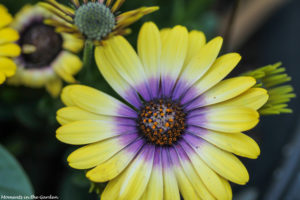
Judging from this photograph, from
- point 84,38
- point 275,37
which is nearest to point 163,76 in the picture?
point 84,38

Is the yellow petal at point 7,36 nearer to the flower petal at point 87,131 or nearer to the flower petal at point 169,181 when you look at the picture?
the flower petal at point 87,131

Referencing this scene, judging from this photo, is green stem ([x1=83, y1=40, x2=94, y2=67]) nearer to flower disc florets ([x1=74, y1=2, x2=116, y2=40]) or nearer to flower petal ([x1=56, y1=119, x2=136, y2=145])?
flower disc florets ([x1=74, y1=2, x2=116, y2=40])

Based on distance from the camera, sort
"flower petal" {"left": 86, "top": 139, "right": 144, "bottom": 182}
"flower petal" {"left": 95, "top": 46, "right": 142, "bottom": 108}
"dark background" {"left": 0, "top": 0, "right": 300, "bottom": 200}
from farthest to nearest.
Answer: "dark background" {"left": 0, "top": 0, "right": 300, "bottom": 200}
"flower petal" {"left": 95, "top": 46, "right": 142, "bottom": 108}
"flower petal" {"left": 86, "top": 139, "right": 144, "bottom": 182}

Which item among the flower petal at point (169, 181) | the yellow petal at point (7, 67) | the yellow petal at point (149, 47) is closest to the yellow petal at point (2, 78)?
the yellow petal at point (7, 67)

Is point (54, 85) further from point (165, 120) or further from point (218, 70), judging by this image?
point (218, 70)

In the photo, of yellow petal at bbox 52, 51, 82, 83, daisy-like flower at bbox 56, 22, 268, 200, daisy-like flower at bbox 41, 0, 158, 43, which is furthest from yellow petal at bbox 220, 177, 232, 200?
yellow petal at bbox 52, 51, 82, 83

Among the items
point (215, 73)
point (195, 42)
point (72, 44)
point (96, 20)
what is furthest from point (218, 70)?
point (72, 44)

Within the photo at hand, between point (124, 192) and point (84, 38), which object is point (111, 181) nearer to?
point (124, 192)
